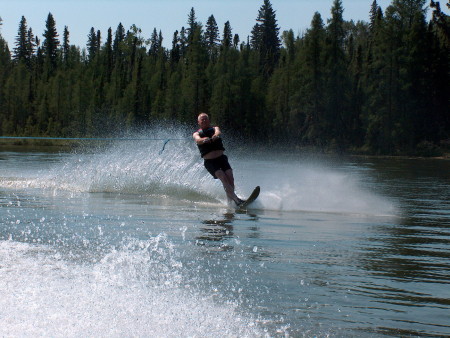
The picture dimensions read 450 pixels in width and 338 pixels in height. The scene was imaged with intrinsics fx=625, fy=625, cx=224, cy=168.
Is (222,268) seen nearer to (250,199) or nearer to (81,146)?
(250,199)

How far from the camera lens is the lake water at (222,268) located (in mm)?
4125

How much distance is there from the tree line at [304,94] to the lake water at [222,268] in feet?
146

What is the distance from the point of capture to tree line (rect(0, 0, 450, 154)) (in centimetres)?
5500

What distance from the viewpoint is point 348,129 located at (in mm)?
57844

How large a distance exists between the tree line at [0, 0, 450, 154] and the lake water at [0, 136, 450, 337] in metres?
44.6

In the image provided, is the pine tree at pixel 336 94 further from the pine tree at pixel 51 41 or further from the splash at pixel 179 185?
the pine tree at pixel 51 41

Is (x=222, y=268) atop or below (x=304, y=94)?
below

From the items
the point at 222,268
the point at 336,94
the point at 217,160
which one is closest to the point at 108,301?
the point at 222,268

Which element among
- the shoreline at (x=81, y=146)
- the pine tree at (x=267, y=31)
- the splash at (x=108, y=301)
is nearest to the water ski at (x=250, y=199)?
the splash at (x=108, y=301)

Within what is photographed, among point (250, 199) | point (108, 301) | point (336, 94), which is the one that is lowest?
point (108, 301)

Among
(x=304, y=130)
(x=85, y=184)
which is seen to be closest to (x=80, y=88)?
(x=304, y=130)

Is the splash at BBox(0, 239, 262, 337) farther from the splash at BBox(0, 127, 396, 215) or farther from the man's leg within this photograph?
the splash at BBox(0, 127, 396, 215)

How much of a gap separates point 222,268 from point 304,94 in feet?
183

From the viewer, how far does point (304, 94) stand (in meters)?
60.2
